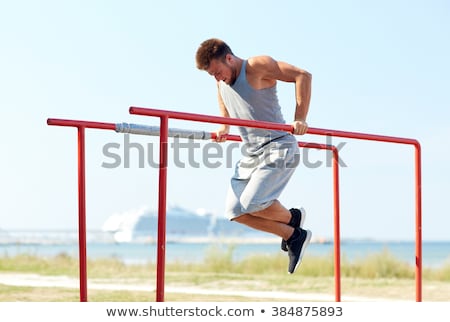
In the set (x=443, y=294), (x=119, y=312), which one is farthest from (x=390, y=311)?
(x=443, y=294)

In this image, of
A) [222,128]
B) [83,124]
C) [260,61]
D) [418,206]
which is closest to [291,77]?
[260,61]

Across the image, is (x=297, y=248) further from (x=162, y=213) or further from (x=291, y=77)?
(x=162, y=213)

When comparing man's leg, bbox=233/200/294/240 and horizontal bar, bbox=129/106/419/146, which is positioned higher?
horizontal bar, bbox=129/106/419/146

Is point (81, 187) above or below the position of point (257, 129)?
below

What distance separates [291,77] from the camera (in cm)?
438

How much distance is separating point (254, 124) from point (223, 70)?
0.46m

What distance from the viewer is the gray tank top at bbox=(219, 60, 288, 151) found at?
4.50 metres


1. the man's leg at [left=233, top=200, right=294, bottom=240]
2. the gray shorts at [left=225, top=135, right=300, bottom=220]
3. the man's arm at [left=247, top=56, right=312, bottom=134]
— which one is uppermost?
the man's arm at [left=247, top=56, right=312, bottom=134]

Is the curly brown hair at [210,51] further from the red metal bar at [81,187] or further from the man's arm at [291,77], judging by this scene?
the red metal bar at [81,187]

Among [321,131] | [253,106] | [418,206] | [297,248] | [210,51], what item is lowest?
[297,248]

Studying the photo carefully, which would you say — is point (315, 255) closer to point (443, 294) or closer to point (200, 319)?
point (443, 294)

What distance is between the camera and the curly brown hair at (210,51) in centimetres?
440

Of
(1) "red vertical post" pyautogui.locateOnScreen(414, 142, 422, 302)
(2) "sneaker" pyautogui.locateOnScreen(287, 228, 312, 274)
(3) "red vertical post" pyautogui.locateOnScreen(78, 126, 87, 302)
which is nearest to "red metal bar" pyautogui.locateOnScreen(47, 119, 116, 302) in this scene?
(3) "red vertical post" pyautogui.locateOnScreen(78, 126, 87, 302)

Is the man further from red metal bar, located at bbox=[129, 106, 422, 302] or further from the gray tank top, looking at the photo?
red metal bar, located at bbox=[129, 106, 422, 302]
